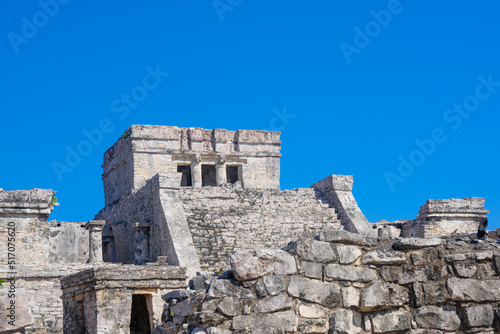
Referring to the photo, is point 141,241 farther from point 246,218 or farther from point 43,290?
point 43,290

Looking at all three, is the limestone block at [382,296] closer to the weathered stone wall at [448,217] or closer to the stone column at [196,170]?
the weathered stone wall at [448,217]

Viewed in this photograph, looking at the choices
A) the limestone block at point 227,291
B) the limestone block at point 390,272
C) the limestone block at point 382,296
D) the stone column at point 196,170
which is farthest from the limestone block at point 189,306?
the stone column at point 196,170

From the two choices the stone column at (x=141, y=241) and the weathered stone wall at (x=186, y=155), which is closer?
the stone column at (x=141, y=241)

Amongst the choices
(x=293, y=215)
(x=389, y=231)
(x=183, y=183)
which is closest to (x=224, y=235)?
(x=293, y=215)

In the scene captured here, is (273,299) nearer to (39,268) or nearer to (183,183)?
(39,268)

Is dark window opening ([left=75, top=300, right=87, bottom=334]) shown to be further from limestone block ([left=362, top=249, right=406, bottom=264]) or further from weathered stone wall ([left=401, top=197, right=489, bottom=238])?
weathered stone wall ([left=401, top=197, right=489, bottom=238])

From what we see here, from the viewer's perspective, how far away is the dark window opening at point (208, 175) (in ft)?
87.1

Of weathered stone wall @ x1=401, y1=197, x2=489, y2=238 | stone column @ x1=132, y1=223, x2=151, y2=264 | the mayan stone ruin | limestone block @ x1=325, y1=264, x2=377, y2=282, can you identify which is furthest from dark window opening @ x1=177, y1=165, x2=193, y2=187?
limestone block @ x1=325, y1=264, x2=377, y2=282

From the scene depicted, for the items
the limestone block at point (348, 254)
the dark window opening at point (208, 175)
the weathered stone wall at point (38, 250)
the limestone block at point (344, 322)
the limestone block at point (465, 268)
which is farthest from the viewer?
the dark window opening at point (208, 175)

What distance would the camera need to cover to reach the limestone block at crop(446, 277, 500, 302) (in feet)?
17.9

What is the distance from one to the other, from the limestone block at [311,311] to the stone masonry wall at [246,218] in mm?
10269

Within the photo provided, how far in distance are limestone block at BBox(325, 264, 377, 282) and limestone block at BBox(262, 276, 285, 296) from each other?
1.29 feet

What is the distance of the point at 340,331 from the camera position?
206 inches

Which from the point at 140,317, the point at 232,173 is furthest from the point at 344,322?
the point at 232,173
